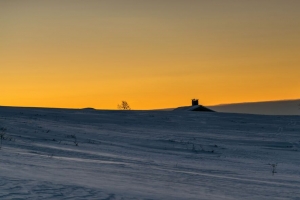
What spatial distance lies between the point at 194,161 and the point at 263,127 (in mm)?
11285

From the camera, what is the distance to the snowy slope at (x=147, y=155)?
7.12 m

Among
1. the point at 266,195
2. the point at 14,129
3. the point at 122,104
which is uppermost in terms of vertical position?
the point at 122,104

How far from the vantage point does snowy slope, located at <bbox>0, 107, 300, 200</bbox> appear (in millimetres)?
7125

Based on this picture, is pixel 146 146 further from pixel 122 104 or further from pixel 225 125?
pixel 122 104

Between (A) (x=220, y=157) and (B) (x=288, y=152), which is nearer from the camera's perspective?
(A) (x=220, y=157)

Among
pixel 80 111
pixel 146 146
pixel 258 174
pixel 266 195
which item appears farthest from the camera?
pixel 80 111

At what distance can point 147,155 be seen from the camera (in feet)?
41.9

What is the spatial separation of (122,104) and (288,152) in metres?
54.4

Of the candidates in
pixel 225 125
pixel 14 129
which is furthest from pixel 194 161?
pixel 225 125

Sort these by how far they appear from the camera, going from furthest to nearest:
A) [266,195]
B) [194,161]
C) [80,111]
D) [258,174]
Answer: [80,111] < [194,161] < [258,174] < [266,195]

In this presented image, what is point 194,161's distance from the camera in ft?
40.2

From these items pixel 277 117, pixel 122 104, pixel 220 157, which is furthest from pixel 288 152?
pixel 122 104

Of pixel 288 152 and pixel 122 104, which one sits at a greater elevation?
pixel 122 104

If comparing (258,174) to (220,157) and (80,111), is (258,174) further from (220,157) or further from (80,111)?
(80,111)
